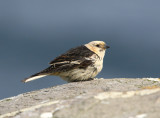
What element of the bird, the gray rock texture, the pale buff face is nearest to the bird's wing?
the bird

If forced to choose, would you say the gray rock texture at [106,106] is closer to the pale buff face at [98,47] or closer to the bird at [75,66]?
the bird at [75,66]

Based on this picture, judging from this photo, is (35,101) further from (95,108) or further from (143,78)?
(143,78)

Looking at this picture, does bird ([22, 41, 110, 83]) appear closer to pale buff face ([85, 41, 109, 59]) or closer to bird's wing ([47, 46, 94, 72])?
bird's wing ([47, 46, 94, 72])

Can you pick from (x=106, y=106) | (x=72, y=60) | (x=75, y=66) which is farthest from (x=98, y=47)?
(x=106, y=106)

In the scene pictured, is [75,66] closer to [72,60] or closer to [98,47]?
[72,60]

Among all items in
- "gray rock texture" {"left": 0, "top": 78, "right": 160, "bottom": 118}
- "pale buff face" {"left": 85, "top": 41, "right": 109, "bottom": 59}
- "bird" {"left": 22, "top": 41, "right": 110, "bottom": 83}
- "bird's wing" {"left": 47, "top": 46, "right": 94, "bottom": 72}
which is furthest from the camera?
"pale buff face" {"left": 85, "top": 41, "right": 109, "bottom": 59}

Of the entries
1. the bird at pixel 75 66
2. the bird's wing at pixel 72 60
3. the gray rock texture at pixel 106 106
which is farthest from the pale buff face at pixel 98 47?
the gray rock texture at pixel 106 106
